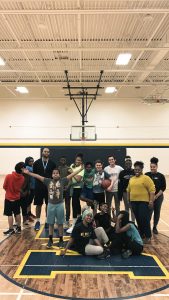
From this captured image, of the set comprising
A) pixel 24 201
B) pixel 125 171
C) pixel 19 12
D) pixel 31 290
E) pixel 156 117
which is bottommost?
pixel 31 290

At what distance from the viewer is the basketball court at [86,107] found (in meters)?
4.13

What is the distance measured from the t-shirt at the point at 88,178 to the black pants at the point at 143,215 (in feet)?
3.60

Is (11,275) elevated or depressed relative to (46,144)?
depressed

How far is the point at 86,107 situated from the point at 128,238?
1369cm

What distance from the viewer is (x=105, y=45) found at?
10633 millimetres

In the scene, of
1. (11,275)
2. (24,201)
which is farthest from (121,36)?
(11,275)

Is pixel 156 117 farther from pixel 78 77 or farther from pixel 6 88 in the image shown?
pixel 6 88

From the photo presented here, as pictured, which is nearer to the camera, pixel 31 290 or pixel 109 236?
pixel 31 290

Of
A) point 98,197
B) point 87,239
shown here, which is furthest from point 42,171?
point 87,239

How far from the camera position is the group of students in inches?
198

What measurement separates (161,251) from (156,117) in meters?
14.8

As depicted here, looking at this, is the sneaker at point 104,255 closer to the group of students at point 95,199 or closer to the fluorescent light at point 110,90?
the group of students at point 95,199

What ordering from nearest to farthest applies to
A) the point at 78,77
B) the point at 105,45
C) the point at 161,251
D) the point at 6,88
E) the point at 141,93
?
the point at 161,251 < the point at 105,45 < the point at 78,77 < the point at 6,88 < the point at 141,93

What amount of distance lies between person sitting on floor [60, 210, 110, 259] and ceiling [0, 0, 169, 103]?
5.62 m
